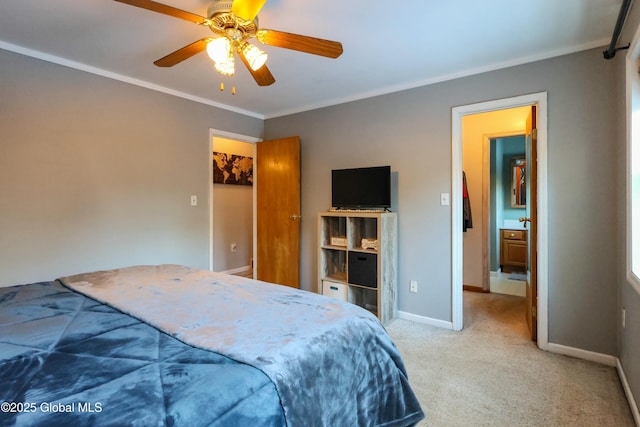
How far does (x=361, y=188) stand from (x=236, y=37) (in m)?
1.94

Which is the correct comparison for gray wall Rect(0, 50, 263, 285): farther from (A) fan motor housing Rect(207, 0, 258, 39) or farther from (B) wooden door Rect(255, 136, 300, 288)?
(A) fan motor housing Rect(207, 0, 258, 39)

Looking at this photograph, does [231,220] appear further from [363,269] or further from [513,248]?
[513,248]

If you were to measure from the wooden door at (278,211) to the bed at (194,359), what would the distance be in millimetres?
2271

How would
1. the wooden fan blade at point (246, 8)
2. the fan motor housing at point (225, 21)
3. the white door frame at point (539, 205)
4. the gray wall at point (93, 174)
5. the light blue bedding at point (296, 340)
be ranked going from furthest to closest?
1. the white door frame at point (539, 205)
2. the gray wall at point (93, 174)
3. the fan motor housing at point (225, 21)
4. the wooden fan blade at point (246, 8)
5. the light blue bedding at point (296, 340)

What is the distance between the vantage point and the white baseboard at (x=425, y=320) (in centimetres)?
302

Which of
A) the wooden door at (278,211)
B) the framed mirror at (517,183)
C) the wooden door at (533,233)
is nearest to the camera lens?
the wooden door at (533,233)

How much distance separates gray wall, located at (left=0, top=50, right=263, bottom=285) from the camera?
242 cm

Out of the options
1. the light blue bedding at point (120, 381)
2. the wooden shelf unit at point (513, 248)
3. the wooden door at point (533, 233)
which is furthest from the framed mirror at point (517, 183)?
the light blue bedding at point (120, 381)

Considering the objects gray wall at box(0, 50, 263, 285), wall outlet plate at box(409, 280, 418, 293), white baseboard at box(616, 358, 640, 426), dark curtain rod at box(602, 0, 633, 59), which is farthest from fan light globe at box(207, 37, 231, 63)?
white baseboard at box(616, 358, 640, 426)

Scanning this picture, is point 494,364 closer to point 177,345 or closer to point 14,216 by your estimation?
point 177,345

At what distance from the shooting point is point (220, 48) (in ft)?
5.76

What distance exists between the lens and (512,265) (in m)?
5.30

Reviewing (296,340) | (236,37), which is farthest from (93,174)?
(296,340)

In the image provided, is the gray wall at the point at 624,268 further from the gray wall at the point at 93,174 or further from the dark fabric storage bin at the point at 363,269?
the gray wall at the point at 93,174
